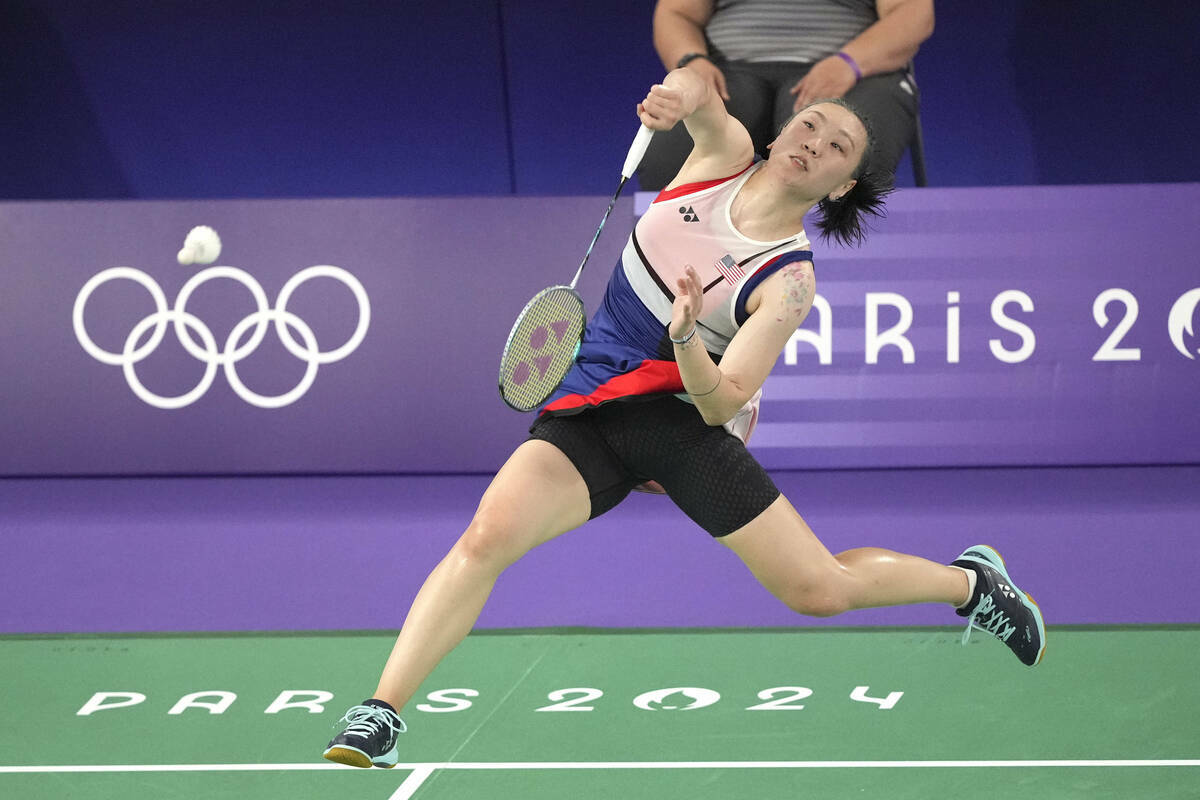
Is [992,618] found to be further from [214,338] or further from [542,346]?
[214,338]

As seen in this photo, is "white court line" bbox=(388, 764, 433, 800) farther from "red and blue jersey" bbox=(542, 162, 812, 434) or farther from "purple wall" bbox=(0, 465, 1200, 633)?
"purple wall" bbox=(0, 465, 1200, 633)

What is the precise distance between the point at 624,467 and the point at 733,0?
2519mm

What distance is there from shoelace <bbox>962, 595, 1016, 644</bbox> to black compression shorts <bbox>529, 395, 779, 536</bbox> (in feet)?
2.02

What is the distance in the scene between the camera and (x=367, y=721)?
2494mm

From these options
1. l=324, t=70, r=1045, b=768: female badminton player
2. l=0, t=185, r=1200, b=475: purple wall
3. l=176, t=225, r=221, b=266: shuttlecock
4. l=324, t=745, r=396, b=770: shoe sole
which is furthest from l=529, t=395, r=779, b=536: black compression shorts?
l=176, t=225, r=221, b=266: shuttlecock

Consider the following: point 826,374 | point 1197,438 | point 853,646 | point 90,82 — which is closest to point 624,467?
point 853,646

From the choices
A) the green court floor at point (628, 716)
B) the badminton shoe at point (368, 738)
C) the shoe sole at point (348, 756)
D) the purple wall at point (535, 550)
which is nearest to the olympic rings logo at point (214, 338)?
the purple wall at point (535, 550)

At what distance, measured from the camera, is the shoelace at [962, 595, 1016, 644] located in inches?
124

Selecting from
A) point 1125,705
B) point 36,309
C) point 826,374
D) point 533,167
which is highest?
point 533,167

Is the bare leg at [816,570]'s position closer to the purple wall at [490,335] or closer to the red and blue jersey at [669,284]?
the red and blue jersey at [669,284]

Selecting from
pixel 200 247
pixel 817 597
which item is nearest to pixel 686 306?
pixel 817 597

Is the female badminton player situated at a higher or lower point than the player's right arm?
lower

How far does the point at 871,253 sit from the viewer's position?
5062 millimetres

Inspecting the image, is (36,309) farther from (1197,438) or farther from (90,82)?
(1197,438)
